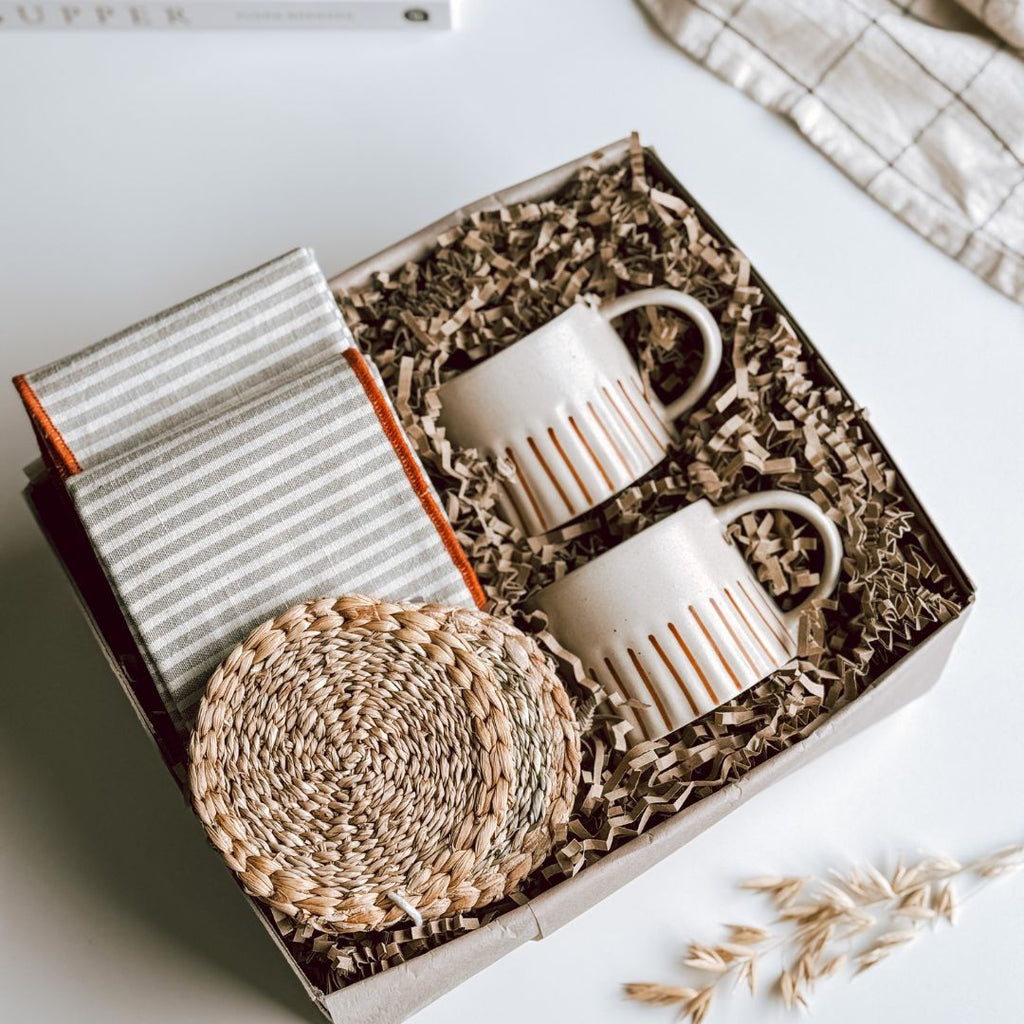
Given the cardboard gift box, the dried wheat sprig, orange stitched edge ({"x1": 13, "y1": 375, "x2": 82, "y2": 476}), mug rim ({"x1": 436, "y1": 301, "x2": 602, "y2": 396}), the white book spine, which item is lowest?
the dried wheat sprig

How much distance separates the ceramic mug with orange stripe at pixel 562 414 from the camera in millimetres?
701

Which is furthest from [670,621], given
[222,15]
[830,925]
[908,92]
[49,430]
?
[222,15]

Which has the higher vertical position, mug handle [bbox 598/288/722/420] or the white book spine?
the white book spine

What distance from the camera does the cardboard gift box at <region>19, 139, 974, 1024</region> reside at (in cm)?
63

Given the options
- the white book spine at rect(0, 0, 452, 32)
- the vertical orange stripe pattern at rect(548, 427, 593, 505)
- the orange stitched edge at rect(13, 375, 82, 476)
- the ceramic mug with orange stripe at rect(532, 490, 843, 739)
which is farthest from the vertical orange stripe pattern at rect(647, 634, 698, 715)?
the white book spine at rect(0, 0, 452, 32)

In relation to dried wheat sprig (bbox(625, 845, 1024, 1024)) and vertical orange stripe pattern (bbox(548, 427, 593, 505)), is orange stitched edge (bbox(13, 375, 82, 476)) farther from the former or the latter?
dried wheat sprig (bbox(625, 845, 1024, 1024))

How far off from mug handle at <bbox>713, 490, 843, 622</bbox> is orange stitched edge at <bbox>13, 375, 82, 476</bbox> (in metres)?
0.38

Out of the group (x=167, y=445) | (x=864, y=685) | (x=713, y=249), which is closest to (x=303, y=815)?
(x=167, y=445)

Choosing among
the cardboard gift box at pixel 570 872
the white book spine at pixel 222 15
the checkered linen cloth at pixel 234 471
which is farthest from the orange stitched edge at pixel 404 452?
the white book spine at pixel 222 15

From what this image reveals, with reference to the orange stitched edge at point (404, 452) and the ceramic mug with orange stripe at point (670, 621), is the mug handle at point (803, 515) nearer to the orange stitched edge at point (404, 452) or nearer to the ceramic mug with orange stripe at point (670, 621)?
the ceramic mug with orange stripe at point (670, 621)

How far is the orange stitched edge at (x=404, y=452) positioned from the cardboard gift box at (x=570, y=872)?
11 cm

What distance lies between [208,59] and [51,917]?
652 mm

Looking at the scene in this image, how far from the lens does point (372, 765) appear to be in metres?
0.63

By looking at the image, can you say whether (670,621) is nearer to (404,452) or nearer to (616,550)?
(616,550)
